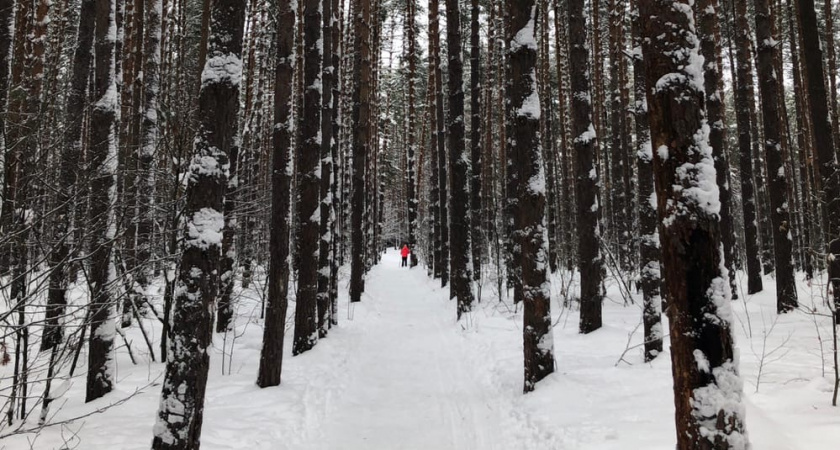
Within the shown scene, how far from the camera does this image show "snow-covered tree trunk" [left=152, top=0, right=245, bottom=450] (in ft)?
12.1

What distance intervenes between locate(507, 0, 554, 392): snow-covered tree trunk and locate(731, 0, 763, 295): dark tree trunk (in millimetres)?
7921

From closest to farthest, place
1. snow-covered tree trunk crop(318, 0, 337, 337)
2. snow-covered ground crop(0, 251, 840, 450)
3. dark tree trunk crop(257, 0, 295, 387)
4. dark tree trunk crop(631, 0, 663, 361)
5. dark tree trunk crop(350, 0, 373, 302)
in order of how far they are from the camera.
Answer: snow-covered ground crop(0, 251, 840, 450), dark tree trunk crop(631, 0, 663, 361), dark tree trunk crop(257, 0, 295, 387), snow-covered tree trunk crop(318, 0, 337, 337), dark tree trunk crop(350, 0, 373, 302)

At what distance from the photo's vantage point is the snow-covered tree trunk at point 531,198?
6.07 meters

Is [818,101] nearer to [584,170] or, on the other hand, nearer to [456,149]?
[584,170]

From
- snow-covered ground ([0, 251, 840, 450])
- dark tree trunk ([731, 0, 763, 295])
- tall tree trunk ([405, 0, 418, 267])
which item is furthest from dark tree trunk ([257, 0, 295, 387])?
tall tree trunk ([405, 0, 418, 267])

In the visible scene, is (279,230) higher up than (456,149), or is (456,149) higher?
(456,149)

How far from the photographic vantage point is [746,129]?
11.5 meters

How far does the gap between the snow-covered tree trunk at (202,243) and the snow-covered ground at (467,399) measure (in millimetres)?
1094

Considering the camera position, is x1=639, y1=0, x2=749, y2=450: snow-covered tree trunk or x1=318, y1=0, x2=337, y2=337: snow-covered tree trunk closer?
x1=639, y1=0, x2=749, y2=450: snow-covered tree trunk

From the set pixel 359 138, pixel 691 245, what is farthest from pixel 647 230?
pixel 359 138

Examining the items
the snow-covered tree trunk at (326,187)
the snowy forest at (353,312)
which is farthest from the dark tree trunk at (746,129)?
the snow-covered tree trunk at (326,187)

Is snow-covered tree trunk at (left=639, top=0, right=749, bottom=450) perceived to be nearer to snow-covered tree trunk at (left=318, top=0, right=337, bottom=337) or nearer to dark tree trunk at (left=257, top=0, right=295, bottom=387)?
dark tree trunk at (left=257, top=0, right=295, bottom=387)

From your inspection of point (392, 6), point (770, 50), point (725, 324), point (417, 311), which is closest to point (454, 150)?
point (417, 311)

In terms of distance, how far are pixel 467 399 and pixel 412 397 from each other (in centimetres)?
82
